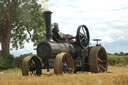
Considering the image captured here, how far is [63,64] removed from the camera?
35.2ft

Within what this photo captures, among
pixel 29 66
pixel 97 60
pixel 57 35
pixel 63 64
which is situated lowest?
pixel 29 66

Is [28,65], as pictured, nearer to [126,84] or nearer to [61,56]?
[61,56]

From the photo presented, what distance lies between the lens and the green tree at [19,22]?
25312 mm

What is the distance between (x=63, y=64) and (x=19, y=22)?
16747mm

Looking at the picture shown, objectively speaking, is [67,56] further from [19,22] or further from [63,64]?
[19,22]

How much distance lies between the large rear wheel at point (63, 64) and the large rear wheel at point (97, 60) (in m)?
2.15

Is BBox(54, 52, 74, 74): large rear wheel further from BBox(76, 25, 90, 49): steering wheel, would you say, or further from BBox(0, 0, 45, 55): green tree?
BBox(0, 0, 45, 55): green tree

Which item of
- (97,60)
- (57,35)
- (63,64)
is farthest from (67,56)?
(97,60)

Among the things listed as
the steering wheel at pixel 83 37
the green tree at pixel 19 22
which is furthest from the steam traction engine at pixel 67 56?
the green tree at pixel 19 22

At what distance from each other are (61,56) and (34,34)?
17611 mm

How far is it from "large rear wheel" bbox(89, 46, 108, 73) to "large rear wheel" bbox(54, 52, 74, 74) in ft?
7.04

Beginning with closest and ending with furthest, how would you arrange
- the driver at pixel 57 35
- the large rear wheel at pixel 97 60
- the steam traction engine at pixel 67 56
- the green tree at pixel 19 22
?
the steam traction engine at pixel 67 56 → the driver at pixel 57 35 → the large rear wheel at pixel 97 60 → the green tree at pixel 19 22

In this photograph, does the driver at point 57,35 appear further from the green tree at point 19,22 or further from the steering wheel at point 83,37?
the green tree at point 19,22

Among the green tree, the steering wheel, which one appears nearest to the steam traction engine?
the steering wheel
